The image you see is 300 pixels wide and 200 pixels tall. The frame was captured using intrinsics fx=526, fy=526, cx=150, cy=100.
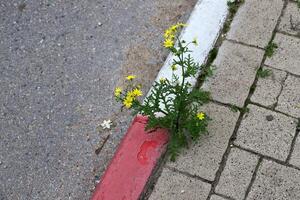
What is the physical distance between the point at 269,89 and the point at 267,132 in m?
0.33

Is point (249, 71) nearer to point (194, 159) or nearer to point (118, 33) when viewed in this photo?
point (194, 159)

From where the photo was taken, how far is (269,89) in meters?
3.36

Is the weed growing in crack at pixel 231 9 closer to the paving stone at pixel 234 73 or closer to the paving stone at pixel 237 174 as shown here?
the paving stone at pixel 234 73

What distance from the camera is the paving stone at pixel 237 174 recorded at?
297cm

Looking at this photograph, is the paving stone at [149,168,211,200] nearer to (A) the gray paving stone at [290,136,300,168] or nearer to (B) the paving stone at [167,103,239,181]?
(B) the paving stone at [167,103,239,181]

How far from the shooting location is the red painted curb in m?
3.04

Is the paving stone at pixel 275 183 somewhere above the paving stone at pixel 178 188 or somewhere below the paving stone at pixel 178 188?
above

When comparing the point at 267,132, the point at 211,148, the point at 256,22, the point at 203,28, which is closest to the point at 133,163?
the point at 211,148

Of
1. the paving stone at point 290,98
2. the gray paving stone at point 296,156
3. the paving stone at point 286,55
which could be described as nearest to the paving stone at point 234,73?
the paving stone at point 286,55

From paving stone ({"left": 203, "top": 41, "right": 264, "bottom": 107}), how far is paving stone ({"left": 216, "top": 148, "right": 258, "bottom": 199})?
368mm

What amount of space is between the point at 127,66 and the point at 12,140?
93 cm

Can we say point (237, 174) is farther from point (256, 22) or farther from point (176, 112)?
point (256, 22)

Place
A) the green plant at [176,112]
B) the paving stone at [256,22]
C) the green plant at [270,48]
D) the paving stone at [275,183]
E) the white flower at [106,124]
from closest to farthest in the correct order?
Result: 1. the paving stone at [275,183]
2. the green plant at [176,112]
3. the white flower at [106,124]
4. the green plant at [270,48]
5. the paving stone at [256,22]

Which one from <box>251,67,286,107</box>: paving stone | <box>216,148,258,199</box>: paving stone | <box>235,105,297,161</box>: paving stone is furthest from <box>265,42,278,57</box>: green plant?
<box>216,148,258,199</box>: paving stone
